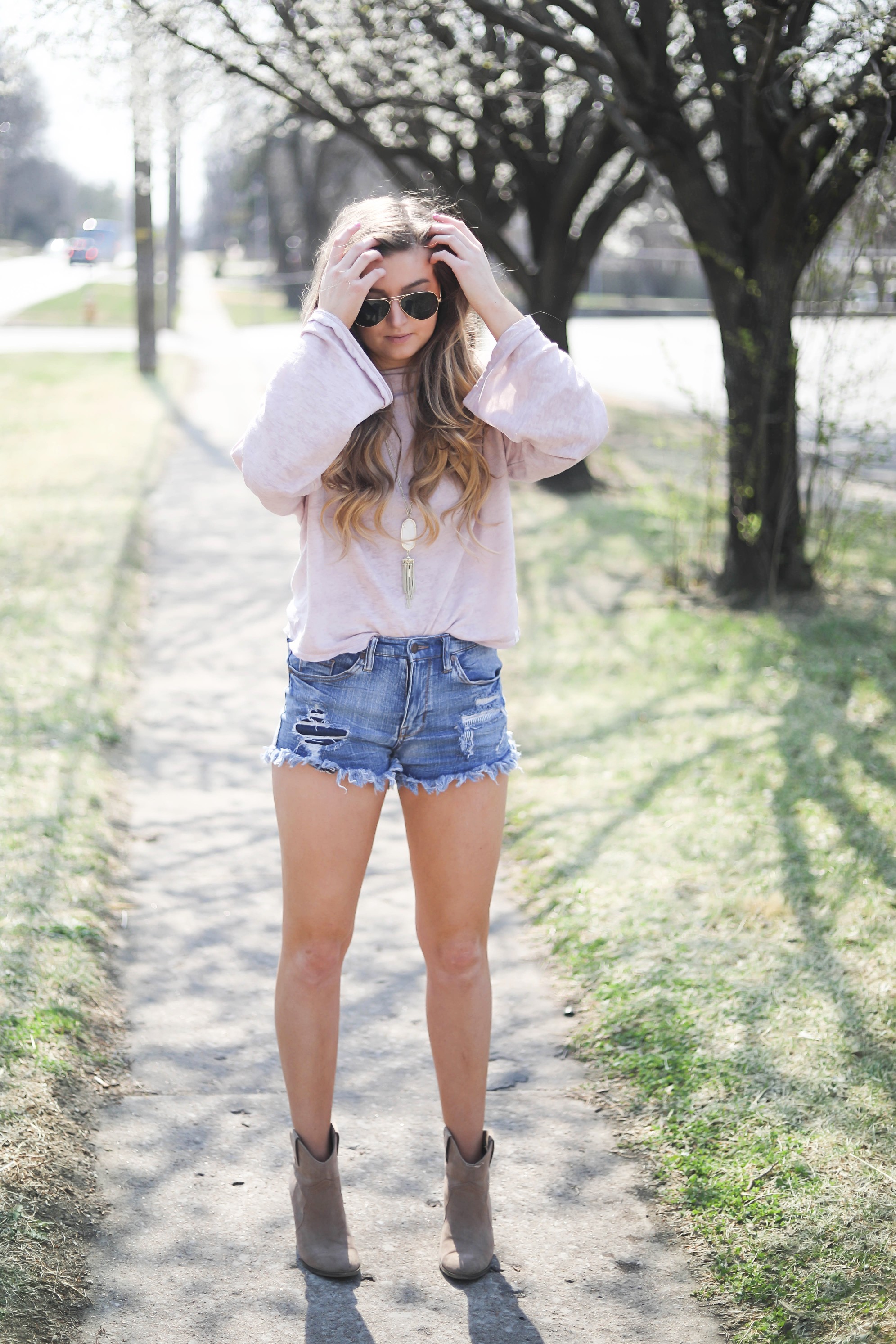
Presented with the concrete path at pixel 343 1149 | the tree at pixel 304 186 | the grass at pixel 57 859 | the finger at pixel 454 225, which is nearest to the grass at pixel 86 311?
the tree at pixel 304 186

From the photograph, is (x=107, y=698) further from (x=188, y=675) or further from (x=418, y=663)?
(x=418, y=663)

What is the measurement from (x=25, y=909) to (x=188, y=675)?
286cm

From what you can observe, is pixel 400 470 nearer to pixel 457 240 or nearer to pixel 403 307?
pixel 403 307

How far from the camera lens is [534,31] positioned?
20.2ft

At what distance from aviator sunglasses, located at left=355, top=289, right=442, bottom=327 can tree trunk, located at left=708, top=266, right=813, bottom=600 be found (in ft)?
16.7

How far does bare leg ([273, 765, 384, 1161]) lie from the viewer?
90.0 inches

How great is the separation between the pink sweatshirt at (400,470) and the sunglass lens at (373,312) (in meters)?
0.06

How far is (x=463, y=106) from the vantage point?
373 inches

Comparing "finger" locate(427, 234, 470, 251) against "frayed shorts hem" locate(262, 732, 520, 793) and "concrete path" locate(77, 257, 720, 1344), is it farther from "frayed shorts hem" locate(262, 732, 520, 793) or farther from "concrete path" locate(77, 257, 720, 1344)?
"concrete path" locate(77, 257, 720, 1344)

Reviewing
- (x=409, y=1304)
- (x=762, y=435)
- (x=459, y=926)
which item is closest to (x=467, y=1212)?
(x=409, y=1304)

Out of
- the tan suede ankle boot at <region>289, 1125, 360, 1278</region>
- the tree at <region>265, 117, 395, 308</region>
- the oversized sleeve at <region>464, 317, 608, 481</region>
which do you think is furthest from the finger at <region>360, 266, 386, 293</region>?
the tree at <region>265, 117, 395, 308</region>

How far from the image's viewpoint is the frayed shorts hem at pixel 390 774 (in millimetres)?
2279

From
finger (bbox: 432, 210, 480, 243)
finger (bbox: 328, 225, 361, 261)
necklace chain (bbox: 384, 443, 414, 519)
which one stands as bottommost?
necklace chain (bbox: 384, 443, 414, 519)

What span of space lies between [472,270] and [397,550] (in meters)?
0.53
